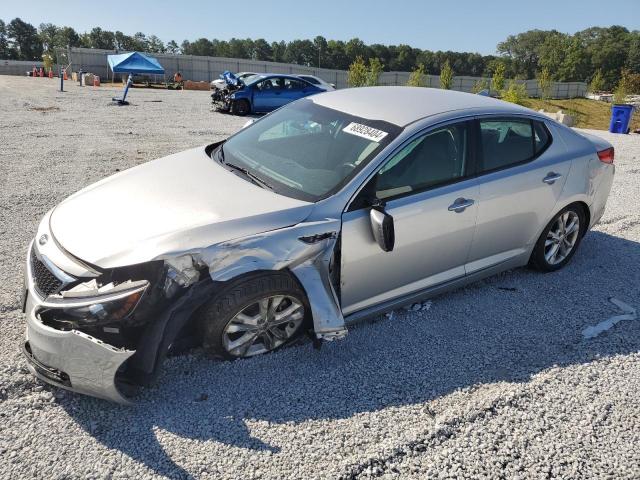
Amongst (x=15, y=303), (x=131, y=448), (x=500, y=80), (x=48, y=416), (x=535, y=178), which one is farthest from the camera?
(x=500, y=80)

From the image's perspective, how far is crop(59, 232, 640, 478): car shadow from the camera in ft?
8.86

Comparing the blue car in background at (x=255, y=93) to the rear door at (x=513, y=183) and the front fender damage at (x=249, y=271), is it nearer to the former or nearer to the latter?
the rear door at (x=513, y=183)

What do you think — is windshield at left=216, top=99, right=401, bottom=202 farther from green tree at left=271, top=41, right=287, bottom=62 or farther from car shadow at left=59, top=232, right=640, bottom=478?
green tree at left=271, top=41, right=287, bottom=62

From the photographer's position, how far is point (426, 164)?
358 centimetres

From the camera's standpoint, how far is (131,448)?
99.7 inches

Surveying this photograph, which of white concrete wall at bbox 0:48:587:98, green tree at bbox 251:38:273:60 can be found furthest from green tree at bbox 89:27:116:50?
white concrete wall at bbox 0:48:587:98

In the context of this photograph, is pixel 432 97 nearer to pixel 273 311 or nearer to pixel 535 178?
pixel 535 178

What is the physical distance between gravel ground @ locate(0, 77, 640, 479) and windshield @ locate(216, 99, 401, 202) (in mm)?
1153

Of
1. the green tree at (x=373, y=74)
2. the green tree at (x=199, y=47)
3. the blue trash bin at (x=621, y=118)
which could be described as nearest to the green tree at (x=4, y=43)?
the green tree at (x=199, y=47)

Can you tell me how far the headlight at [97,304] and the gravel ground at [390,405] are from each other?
1.84 feet

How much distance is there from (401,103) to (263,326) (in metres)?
2.09

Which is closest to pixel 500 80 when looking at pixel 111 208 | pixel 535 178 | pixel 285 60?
pixel 535 178

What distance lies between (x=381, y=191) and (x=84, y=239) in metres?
1.89

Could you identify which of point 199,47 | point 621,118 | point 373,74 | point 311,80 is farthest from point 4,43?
point 621,118
